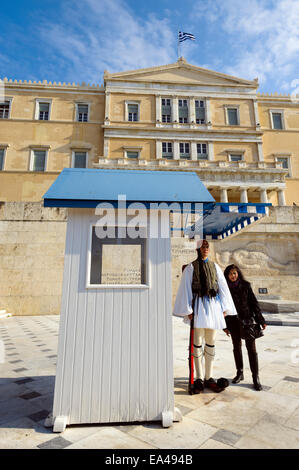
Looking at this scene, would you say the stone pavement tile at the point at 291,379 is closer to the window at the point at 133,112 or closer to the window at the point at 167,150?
the window at the point at 167,150

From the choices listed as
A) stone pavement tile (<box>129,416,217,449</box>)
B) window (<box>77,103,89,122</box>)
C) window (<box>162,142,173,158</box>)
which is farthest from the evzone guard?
window (<box>77,103,89,122</box>)

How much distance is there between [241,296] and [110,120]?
28.5m

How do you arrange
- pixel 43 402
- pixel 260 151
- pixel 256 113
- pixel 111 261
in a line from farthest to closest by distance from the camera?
pixel 256 113
pixel 260 151
pixel 43 402
pixel 111 261

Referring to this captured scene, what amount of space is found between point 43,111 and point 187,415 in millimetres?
32887

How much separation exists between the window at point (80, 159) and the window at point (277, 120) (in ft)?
74.4

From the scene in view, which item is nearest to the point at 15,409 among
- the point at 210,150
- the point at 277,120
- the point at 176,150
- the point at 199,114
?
the point at 176,150

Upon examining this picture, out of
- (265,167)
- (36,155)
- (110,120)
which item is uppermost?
(110,120)

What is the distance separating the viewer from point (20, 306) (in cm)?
1250

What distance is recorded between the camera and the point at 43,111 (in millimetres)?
28922

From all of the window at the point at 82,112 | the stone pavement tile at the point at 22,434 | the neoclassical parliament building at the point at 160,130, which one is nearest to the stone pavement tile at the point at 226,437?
the stone pavement tile at the point at 22,434

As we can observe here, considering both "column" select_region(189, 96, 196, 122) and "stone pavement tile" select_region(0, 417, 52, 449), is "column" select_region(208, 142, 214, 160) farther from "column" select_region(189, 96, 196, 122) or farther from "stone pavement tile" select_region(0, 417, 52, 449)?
"stone pavement tile" select_region(0, 417, 52, 449)

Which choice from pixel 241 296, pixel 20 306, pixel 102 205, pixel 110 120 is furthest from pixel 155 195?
pixel 110 120

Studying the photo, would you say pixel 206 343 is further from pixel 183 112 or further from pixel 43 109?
pixel 43 109
